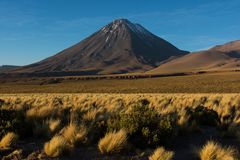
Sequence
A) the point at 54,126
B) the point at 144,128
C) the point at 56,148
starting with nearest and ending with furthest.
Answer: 1. the point at 56,148
2. the point at 144,128
3. the point at 54,126

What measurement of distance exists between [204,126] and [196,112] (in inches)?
29.7

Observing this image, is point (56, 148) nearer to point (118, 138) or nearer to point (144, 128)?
point (118, 138)

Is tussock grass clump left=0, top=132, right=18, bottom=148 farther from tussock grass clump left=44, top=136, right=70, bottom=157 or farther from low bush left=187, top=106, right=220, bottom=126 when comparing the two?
low bush left=187, top=106, right=220, bottom=126

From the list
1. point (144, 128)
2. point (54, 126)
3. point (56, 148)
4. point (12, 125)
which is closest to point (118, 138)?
point (144, 128)

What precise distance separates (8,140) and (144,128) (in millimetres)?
3134

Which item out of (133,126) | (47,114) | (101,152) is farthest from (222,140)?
(47,114)

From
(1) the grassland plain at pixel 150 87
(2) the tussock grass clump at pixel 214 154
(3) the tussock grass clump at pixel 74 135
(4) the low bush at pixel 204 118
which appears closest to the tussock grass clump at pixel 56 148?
(3) the tussock grass clump at pixel 74 135

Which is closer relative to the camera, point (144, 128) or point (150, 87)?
point (144, 128)

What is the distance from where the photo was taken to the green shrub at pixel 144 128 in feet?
26.0

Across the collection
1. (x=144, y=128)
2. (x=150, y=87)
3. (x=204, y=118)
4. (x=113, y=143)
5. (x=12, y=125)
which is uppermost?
(x=12, y=125)

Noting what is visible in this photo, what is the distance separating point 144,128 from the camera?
8.16 m

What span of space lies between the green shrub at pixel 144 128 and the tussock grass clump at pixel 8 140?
7.48 feet

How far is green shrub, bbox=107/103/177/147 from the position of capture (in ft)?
26.0

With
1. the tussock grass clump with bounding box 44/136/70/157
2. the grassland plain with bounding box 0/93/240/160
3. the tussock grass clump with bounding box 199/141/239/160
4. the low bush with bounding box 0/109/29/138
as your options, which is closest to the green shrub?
the grassland plain with bounding box 0/93/240/160
